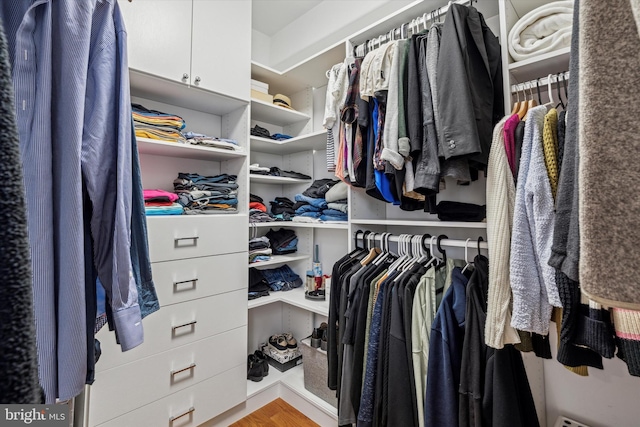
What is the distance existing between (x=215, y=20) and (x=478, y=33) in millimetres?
1364

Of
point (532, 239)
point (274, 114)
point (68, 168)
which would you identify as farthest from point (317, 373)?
point (274, 114)

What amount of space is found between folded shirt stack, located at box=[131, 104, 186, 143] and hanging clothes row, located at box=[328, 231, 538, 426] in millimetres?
1121

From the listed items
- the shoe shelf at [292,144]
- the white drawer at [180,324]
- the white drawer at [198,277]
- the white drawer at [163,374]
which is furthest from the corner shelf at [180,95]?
the white drawer at [163,374]

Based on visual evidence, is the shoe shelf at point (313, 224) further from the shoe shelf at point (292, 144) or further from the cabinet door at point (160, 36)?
the cabinet door at point (160, 36)

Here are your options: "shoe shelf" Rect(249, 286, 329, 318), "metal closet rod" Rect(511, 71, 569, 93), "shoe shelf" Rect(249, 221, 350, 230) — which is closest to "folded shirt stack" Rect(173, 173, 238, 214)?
"shoe shelf" Rect(249, 221, 350, 230)

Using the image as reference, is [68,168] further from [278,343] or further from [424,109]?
[278,343]

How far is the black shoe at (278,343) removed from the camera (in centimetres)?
202

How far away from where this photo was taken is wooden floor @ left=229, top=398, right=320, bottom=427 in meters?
1.64

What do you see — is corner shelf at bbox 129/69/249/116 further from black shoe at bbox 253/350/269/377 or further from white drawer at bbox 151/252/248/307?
black shoe at bbox 253/350/269/377

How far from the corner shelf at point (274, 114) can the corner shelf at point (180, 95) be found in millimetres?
167

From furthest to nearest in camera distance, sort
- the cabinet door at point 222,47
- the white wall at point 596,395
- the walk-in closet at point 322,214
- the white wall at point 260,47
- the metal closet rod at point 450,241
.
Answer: the white wall at point 260,47
the cabinet door at point 222,47
the metal closet rod at point 450,241
the white wall at point 596,395
the walk-in closet at point 322,214

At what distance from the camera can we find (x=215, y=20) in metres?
1.61

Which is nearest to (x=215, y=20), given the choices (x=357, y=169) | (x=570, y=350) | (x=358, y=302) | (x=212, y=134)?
(x=212, y=134)

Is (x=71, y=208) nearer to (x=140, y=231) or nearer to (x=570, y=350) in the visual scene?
(x=140, y=231)
